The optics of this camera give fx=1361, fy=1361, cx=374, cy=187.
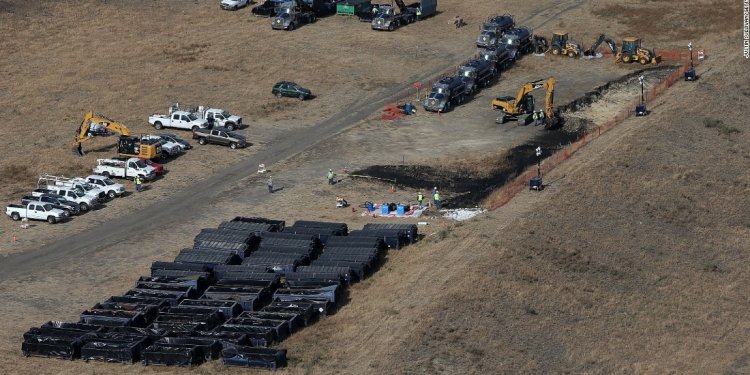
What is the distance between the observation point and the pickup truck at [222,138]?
9662cm

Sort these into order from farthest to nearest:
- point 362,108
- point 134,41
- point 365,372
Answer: point 134,41 < point 362,108 < point 365,372

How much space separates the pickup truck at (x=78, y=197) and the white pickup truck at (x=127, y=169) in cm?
476

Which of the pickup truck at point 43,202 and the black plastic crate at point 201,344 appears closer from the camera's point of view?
the black plastic crate at point 201,344

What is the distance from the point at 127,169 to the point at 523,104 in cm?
3047

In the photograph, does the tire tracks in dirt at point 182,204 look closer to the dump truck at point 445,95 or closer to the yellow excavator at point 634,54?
the dump truck at point 445,95

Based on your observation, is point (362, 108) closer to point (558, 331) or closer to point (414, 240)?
point (414, 240)

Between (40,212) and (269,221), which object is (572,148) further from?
(40,212)

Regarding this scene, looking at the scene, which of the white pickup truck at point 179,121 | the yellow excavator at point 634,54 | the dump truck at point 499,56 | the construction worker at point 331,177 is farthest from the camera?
the yellow excavator at point 634,54

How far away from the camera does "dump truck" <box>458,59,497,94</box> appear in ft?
354

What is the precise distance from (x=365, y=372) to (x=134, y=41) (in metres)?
66.4

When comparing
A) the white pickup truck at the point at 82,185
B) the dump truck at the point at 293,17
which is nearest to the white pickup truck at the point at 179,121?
the white pickup truck at the point at 82,185

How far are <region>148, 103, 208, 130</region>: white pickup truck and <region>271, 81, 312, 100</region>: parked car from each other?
9.27 m

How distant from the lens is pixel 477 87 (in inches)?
4296

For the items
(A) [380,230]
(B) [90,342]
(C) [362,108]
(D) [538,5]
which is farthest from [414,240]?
(D) [538,5]
